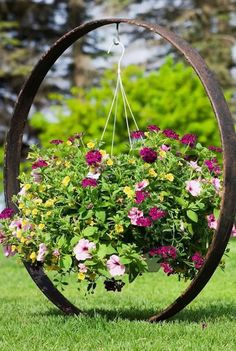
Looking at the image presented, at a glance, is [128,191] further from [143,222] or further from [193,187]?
[193,187]

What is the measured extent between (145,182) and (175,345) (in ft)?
3.24

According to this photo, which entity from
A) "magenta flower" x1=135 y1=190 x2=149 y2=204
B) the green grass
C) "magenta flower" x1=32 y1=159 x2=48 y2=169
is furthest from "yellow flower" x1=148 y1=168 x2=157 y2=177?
the green grass

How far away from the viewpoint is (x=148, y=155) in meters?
4.55

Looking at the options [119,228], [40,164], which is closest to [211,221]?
[119,228]

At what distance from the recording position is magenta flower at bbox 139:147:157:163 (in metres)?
4.55

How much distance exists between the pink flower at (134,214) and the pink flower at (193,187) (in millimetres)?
356

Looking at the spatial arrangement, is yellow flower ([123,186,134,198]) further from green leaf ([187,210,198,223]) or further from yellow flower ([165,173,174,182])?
green leaf ([187,210,198,223])

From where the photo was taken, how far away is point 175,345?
400cm

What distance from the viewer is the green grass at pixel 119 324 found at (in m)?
4.05

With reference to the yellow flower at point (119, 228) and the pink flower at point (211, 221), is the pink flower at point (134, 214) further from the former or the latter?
the pink flower at point (211, 221)

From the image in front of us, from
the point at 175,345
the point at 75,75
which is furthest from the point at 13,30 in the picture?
the point at 175,345

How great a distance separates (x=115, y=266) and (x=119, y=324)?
1.25 feet

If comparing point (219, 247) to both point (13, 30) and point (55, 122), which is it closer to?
point (55, 122)

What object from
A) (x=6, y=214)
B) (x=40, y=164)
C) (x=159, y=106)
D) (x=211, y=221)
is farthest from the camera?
(x=159, y=106)
